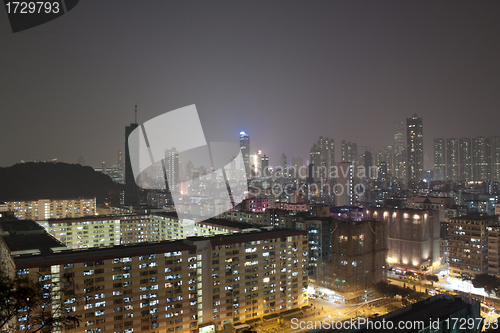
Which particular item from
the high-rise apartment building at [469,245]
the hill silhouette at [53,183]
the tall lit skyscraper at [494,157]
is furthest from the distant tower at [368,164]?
the high-rise apartment building at [469,245]

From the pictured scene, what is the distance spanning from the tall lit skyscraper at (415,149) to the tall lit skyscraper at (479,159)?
5625 mm

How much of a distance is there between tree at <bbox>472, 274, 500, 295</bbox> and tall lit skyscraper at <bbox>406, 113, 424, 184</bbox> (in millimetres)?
32956

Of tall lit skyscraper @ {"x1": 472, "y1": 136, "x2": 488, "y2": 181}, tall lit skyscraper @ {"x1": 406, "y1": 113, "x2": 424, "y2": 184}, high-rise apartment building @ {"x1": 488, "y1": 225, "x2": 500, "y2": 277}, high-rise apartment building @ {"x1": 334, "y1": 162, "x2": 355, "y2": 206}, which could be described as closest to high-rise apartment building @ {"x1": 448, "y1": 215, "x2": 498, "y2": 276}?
high-rise apartment building @ {"x1": 488, "y1": 225, "x2": 500, "y2": 277}

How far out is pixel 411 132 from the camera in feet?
134

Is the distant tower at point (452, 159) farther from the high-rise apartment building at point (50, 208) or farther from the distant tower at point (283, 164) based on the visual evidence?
the high-rise apartment building at point (50, 208)

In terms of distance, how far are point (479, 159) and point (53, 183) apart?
4248 centimetres

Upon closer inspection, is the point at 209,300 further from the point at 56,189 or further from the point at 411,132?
the point at 411,132

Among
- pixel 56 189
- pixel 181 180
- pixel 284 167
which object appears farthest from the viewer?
pixel 284 167

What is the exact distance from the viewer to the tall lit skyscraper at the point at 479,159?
38156 mm

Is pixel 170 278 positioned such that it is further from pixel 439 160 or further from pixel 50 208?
pixel 439 160

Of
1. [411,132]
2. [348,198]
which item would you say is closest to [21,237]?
[348,198]

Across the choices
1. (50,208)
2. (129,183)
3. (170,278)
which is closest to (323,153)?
(129,183)

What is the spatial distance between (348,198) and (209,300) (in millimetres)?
Answer: 19021

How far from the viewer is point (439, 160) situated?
44656 mm
